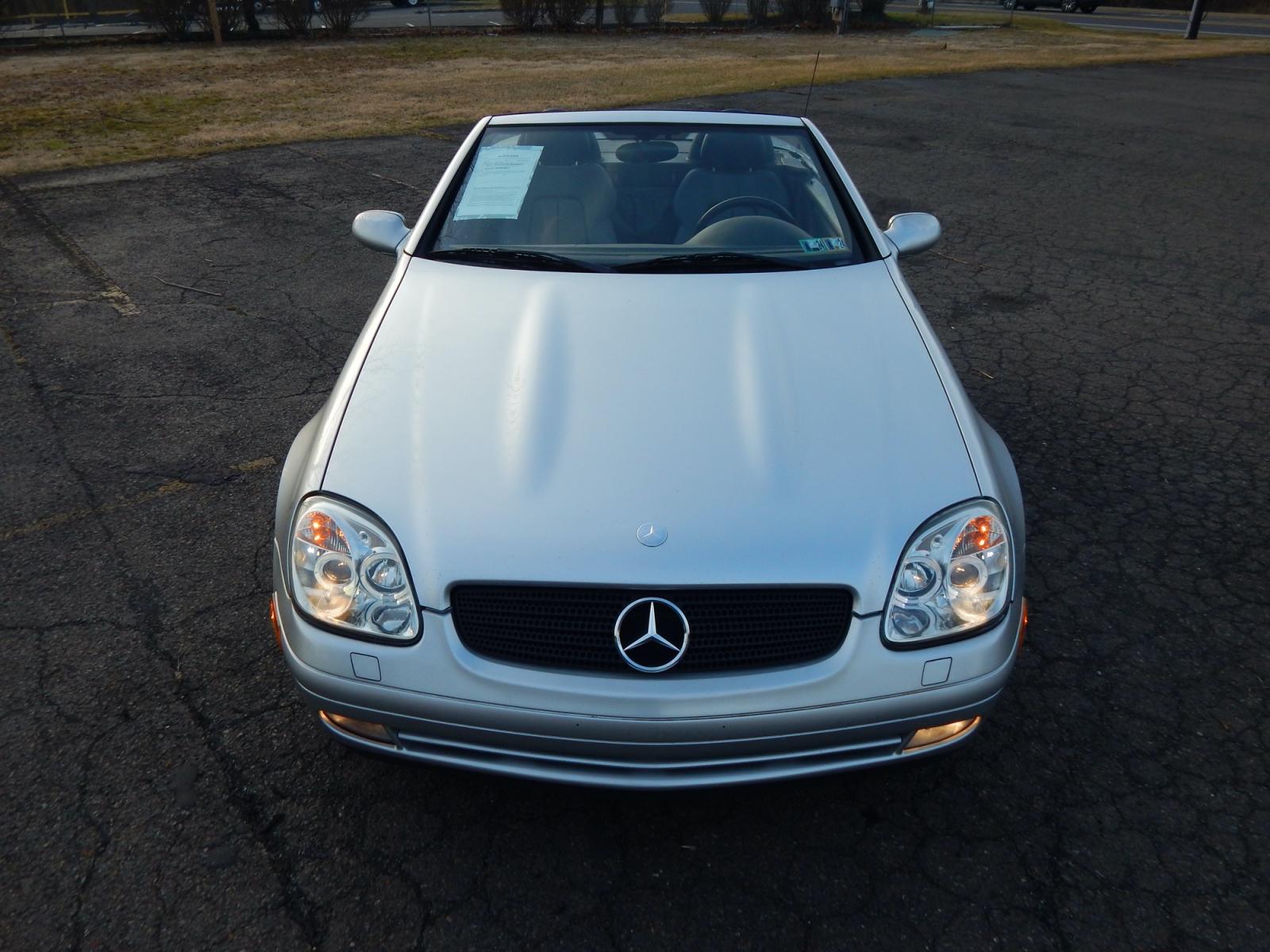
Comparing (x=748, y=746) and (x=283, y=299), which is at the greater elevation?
(x=748, y=746)

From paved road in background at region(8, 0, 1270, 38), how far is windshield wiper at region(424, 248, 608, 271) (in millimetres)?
19880

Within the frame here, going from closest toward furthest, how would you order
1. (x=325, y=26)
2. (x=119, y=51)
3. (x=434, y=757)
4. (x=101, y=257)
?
(x=434, y=757), (x=101, y=257), (x=119, y=51), (x=325, y=26)

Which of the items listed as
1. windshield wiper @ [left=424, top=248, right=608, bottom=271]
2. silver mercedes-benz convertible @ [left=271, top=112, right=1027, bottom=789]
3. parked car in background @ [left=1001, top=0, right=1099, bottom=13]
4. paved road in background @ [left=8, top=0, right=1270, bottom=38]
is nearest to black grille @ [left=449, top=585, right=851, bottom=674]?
silver mercedes-benz convertible @ [left=271, top=112, right=1027, bottom=789]

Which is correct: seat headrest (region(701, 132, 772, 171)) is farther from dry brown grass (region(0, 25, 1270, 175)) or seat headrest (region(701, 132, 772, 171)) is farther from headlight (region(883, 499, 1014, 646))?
dry brown grass (region(0, 25, 1270, 175))

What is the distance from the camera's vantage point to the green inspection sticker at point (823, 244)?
3.28m

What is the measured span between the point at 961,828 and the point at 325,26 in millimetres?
Answer: 22060

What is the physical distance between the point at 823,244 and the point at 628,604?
1797 mm

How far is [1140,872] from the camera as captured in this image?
87.0 inches

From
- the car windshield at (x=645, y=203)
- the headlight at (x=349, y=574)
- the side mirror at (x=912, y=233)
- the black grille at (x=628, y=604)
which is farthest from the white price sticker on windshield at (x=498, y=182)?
the black grille at (x=628, y=604)

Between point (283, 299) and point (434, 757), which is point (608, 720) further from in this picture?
point (283, 299)

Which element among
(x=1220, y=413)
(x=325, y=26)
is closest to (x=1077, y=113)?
(x=1220, y=413)

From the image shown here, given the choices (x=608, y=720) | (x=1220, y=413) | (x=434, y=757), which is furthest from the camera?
(x=1220, y=413)

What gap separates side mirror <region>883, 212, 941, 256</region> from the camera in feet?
11.6

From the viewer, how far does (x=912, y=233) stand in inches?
141
